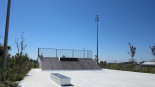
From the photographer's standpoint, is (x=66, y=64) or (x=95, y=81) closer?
(x=95, y=81)

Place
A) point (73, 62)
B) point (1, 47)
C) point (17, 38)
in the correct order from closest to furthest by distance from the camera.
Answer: point (1, 47) → point (73, 62) → point (17, 38)

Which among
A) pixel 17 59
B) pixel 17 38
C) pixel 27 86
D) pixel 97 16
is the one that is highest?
pixel 97 16

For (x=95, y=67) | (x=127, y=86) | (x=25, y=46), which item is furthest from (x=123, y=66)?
(x=25, y=46)

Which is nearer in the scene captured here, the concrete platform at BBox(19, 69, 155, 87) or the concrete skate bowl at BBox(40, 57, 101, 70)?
the concrete platform at BBox(19, 69, 155, 87)

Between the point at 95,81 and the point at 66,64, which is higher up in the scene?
the point at 66,64

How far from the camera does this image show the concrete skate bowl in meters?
23.3

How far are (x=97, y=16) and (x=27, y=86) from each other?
24.6m

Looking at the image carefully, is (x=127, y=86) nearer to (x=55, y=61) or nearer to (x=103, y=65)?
(x=55, y=61)

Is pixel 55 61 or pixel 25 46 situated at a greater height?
pixel 25 46

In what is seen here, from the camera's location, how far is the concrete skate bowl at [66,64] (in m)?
23.3

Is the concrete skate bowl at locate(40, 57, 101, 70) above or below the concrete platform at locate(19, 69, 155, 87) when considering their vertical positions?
above

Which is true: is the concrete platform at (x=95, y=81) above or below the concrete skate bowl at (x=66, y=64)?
below

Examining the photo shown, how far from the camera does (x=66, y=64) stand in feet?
82.1

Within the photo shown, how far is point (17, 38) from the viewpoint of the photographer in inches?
1273
